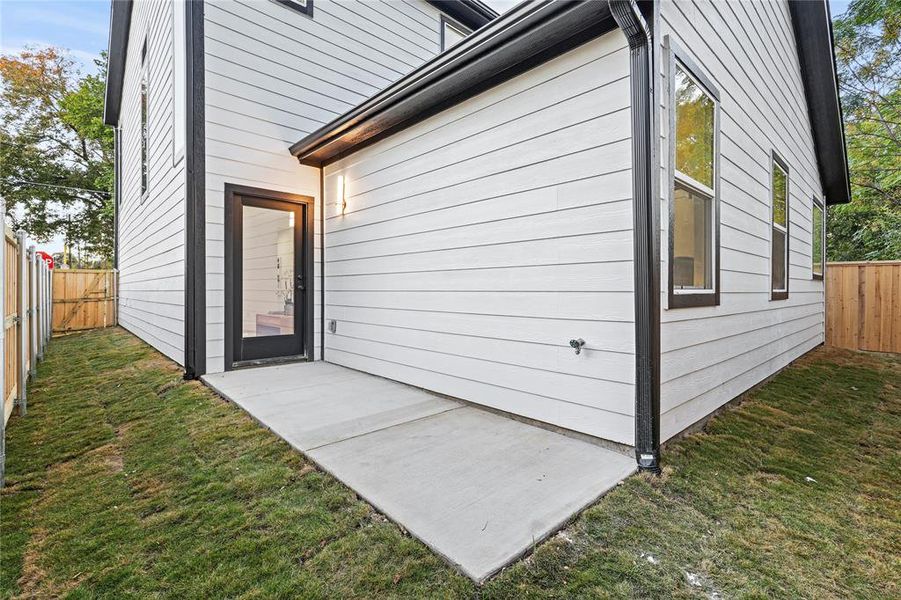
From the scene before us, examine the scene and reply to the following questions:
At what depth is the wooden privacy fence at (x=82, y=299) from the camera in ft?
30.2

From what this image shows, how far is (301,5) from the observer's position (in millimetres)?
5242

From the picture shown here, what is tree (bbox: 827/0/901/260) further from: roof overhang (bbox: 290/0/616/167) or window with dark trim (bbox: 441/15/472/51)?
roof overhang (bbox: 290/0/616/167)

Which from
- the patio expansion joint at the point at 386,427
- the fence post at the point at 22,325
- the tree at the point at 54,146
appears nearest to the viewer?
the patio expansion joint at the point at 386,427

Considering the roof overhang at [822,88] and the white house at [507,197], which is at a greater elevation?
the roof overhang at [822,88]

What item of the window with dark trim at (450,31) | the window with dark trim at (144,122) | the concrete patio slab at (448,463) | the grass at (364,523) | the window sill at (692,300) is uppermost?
the window with dark trim at (450,31)

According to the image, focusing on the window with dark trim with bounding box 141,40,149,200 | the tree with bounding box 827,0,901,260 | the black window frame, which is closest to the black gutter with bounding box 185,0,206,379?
the window with dark trim with bounding box 141,40,149,200

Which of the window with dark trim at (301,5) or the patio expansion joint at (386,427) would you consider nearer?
the patio expansion joint at (386,427)

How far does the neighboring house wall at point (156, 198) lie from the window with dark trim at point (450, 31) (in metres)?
4.06

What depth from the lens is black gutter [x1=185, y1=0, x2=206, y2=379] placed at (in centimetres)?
427

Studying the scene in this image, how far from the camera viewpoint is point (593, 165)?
8.50ft

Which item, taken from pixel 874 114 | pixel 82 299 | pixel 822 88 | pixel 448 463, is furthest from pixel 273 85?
pixel 874 114

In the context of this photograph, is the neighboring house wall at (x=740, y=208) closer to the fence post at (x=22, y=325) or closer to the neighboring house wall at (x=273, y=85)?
the neighboring house wall at (x=273, y=85)

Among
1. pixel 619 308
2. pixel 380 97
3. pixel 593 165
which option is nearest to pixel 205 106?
pixel 380 97

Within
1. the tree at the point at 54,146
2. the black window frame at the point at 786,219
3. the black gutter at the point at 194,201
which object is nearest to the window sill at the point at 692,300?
the black window frame at the point at 786,219
